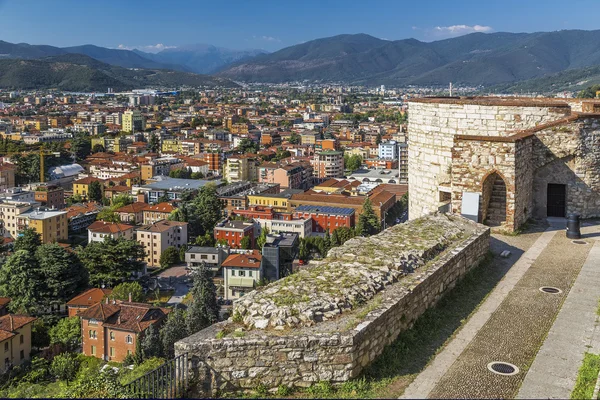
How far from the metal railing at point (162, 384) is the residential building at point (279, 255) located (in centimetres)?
3261

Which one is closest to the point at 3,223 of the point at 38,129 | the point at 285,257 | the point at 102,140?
the point at 285,257

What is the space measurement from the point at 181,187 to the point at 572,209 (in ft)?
180

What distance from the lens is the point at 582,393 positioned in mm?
4160

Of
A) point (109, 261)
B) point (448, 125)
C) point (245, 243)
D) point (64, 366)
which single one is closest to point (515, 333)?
point (448, 125)

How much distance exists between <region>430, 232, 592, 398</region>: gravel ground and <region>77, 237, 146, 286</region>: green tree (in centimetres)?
3151

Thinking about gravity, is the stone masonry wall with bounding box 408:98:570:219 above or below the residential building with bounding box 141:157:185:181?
above

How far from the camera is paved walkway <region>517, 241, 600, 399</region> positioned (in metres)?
4.25

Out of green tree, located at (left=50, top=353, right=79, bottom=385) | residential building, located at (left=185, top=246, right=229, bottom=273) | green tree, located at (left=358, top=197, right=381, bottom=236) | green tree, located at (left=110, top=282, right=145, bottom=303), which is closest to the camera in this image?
green tree, located at (left=50, top=353, right=79, bottom=385)

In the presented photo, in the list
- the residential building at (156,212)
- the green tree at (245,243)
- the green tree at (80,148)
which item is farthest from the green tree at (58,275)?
the green tree at (80,148)

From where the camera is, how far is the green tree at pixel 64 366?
21.5m

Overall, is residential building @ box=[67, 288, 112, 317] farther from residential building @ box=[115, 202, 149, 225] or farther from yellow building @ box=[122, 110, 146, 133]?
yellow building @ box=[122, 110, 146, 133]

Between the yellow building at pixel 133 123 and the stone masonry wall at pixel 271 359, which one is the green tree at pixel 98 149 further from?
the stone masonry wall at pixel 271 359

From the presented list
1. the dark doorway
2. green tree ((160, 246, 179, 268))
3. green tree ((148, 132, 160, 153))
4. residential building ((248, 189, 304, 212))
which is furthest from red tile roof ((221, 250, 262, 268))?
green tree ((148, 132, 160, 153))

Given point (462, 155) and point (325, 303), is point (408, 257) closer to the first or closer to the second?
point (325, 303)
